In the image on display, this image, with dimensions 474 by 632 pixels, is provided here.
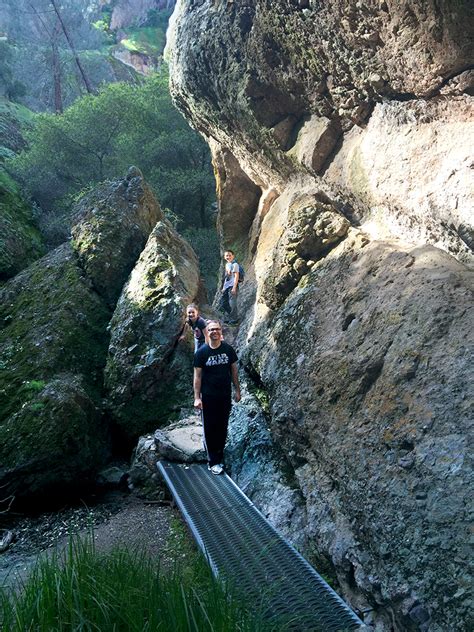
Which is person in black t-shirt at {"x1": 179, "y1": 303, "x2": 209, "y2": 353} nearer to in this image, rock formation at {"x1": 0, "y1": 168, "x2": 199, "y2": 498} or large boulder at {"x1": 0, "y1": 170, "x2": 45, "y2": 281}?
rock formation at {"x1": 0, "y1": 168, "x2": 199, "y2": 498}

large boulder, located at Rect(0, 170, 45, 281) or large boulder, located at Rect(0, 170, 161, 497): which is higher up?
large boulder, located at Rect(0, 170, 45, 281)

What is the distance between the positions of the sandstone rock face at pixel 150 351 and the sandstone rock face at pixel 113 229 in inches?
31.6

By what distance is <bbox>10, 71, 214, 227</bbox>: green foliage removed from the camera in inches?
805

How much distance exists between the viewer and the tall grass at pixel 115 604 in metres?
2.47

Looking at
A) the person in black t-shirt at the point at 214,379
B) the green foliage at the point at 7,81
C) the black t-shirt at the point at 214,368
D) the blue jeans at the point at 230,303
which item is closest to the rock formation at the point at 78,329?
the blue jeans at the point at 230,303

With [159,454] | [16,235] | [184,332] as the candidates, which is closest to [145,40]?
[16,235]

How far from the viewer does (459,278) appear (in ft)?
14.1

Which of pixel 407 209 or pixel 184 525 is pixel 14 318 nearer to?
pixel 184 525

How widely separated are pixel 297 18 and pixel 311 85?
3.26 feet

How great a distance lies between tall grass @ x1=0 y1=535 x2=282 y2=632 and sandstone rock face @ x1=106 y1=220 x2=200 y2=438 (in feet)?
17.3

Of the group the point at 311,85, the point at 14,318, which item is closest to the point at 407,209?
the point at 311,85

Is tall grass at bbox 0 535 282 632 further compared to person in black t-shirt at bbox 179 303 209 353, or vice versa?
person in black t-shirt at bbox 179 303 209 353

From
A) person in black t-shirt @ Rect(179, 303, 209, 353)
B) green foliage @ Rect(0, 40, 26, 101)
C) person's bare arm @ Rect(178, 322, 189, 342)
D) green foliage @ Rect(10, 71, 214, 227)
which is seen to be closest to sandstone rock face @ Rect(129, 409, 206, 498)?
person in black t-shirt @ Rect(179, 303, 209, 353)

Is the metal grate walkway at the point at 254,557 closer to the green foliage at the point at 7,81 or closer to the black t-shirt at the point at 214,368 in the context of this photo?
the black t-shirt at the point at 214,368
